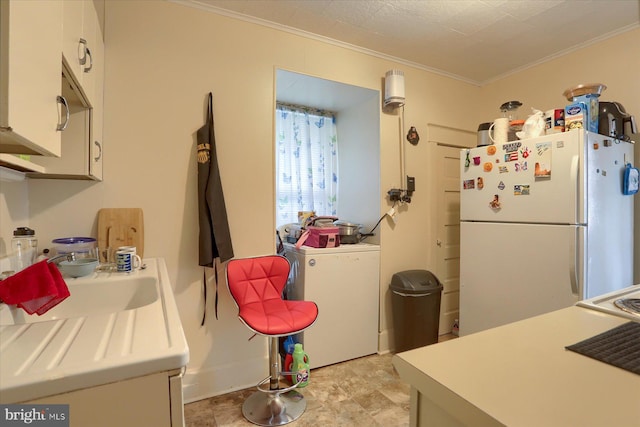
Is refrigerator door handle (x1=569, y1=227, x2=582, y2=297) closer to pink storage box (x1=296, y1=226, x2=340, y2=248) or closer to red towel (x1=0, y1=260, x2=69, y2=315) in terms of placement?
pink storage box (x1=296, y1=226, x2=340, y2=248)

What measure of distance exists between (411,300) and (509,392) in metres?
1.93

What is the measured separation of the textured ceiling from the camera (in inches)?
78.1

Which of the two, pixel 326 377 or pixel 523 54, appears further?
pixel 523 54

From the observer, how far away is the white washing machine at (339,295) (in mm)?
2293

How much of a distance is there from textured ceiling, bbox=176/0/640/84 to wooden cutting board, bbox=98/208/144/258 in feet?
4.51

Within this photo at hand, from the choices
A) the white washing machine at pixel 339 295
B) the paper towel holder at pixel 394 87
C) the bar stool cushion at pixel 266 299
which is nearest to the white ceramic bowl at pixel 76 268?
the bar stool cushion at pixel 266 299

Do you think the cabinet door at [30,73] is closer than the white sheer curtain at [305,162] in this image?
Yes

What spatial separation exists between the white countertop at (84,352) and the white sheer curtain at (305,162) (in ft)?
6.62

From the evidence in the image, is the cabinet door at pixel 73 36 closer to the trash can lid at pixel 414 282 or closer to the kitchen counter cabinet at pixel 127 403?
the kitchen counter cabinet at pixel 127 403

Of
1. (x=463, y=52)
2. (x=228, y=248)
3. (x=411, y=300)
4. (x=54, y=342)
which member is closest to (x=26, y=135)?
(x=54, y=342)

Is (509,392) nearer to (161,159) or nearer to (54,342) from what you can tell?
(54,342)

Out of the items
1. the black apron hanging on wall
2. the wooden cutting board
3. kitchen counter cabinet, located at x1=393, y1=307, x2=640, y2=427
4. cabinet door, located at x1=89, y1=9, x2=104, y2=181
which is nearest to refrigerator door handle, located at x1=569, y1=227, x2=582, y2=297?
kitchen counter cabinet, located at x1=393, y1=307, x2=640, y2=427

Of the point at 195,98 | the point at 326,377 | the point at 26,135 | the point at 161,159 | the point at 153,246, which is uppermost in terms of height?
the point at 195,98

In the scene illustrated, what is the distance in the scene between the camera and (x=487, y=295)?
2266mm
